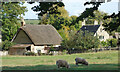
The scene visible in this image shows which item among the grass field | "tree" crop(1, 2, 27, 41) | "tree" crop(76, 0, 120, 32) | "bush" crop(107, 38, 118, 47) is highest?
"tree" crop(1, 2, 27, 41)

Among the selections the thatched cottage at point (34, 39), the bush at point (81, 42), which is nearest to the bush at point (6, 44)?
the thatched cottage at point (34, 39)

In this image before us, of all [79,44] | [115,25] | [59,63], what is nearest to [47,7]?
[115,25]

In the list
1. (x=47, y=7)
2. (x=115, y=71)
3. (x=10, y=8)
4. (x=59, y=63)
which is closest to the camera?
(x=47, y=7)

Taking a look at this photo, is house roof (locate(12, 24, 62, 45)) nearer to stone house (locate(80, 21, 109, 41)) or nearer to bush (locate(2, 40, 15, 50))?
bush (locate(2, 40, 15, 50))

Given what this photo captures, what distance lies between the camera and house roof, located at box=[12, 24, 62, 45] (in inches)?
2818

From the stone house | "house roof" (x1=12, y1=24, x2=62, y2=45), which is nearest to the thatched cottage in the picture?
"house roof" (x1=12, y1=24, x2=62, y2=45)

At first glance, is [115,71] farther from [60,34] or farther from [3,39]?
[60,34]

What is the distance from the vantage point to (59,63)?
21.8 m

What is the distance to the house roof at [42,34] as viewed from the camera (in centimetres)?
7159

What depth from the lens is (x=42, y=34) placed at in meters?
75.5

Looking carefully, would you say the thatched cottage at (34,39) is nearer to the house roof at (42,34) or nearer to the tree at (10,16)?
the house roof at (42,34)

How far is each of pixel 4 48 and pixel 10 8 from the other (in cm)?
946

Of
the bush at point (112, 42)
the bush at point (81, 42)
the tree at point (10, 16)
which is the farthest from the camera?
the bush at point (112, 42)

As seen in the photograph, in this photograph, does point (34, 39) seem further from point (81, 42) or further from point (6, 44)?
point (81, 42)
